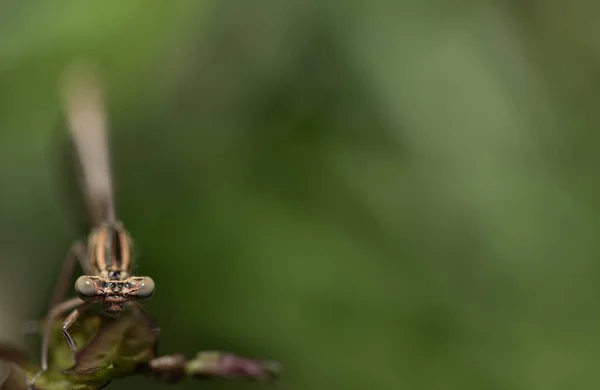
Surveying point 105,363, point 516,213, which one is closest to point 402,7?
point 516,213

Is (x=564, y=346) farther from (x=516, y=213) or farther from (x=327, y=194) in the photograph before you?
(x=327, y=194)

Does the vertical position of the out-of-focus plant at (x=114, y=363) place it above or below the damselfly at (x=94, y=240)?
below

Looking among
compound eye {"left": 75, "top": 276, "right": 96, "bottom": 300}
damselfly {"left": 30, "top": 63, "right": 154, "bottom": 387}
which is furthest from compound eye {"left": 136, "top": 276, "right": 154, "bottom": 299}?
compound eye {"left": 75, "top": 276, "right": 96, "bottom": 300}

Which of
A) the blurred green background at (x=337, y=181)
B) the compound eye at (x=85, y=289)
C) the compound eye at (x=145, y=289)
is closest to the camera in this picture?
the compound eye at (x=85, y=289)

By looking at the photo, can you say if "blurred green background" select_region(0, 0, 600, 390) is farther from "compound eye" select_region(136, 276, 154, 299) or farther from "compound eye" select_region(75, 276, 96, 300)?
"compound eye" select_region(75, 276, 96, 300)

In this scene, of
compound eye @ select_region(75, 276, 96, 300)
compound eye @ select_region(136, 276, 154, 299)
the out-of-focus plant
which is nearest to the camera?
the out-of-focus plant

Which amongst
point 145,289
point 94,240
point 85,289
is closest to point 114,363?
point 85,289

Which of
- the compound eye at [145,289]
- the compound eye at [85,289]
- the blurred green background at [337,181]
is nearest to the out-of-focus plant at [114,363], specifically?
the compound eye at [85,289]

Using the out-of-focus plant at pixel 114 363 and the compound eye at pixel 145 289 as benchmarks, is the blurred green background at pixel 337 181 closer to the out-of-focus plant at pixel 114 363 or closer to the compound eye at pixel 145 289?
the compound eye at pixel 145 289
